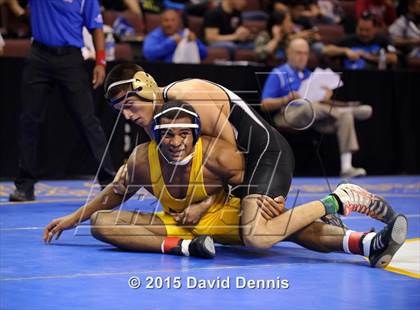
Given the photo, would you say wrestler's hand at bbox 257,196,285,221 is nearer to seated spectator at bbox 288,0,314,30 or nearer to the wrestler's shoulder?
the wrestler's shoulder

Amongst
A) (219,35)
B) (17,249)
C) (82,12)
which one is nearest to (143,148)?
(17,249)

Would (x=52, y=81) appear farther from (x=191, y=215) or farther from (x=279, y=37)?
(x=279, y=37)

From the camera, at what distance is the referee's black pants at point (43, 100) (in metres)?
7.08

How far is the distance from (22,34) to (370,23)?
14.0 ft

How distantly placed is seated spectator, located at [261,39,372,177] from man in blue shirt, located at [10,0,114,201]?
2.67 metres

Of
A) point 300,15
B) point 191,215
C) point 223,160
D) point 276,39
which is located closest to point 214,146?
point 223,160

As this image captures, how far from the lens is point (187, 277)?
13.3 ft

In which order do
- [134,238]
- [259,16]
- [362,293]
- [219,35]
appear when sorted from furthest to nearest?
[259,16], [219,35], [134,238], [362,293]

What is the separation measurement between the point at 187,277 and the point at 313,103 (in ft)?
18.8

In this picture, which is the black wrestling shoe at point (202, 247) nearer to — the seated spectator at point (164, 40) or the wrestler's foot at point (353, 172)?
the seated spectator at point (164, 40)

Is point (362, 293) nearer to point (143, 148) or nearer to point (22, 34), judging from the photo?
point (143, 148)

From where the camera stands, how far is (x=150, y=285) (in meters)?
3.87

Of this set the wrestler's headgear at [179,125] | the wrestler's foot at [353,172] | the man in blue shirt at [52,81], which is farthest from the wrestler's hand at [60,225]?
the wrestler's foot at [353,172]

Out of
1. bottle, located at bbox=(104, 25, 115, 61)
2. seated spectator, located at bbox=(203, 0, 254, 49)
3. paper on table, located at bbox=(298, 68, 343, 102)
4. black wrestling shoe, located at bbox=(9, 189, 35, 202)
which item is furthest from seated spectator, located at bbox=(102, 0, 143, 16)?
black wrestling shoe, located at bbox=(9, 189, 35, 202)
